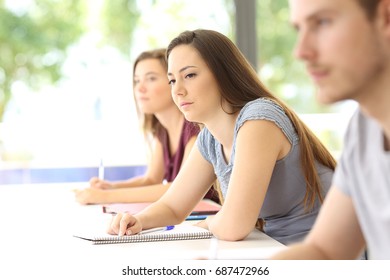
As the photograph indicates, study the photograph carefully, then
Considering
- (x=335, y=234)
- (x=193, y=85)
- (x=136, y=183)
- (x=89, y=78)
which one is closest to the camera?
(x=335, y=234)

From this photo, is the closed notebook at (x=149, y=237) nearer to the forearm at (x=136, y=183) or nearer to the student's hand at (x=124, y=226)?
the student's hand at (x=124, y=226)

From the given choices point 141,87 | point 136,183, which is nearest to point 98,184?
point 136,183

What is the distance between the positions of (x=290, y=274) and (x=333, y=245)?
0.09 meters

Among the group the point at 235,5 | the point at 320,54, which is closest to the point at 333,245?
the point at 320,54

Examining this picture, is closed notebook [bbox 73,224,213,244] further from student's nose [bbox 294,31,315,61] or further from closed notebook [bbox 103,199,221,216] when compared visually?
student's nose [bbox 294,31,315,61]

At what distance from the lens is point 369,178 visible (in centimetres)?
74

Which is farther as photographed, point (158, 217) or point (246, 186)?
point (158, 217)

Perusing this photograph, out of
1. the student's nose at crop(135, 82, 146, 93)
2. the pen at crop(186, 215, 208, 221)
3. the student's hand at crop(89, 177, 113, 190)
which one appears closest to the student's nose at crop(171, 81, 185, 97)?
the pen at crop(186, 215, 208, 221)

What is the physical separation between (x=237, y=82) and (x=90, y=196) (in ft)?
2.43

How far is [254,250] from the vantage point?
117 cm

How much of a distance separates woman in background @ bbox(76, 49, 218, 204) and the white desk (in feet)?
0.86

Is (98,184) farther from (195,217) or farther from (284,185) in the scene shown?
(284,185)

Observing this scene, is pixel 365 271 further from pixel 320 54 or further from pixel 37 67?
pixel 37 67

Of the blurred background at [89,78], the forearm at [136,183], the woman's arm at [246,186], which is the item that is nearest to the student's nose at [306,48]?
the woman's arm at [246,186]
